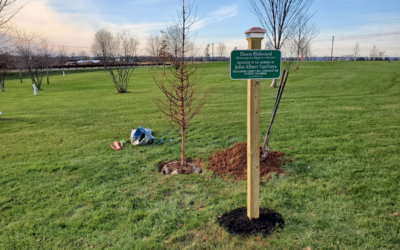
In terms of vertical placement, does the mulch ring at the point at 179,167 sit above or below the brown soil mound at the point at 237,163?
below

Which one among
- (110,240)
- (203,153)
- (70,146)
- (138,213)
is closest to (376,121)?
(203,153)

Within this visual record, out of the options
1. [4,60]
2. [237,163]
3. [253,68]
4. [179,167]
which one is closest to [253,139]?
[253,68]

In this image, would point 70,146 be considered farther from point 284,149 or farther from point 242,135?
point 284,149

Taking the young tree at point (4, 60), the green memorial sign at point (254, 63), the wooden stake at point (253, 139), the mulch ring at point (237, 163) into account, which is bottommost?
the mulch ring at point (237, 163)

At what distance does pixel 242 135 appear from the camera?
23.7ft

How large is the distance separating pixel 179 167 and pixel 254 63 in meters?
3.05

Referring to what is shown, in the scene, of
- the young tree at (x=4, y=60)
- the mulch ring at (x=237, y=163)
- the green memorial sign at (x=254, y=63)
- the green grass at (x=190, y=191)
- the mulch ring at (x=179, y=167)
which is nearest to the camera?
the green memorial sign at (x=254, y=63)

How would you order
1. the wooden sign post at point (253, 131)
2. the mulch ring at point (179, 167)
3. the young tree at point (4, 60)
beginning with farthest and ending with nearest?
the young tree at point (4, 60), the mulch ring at point (179, 167), the wooden sign post at point (253, 131)

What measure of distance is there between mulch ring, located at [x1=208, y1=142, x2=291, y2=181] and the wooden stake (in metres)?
1.36

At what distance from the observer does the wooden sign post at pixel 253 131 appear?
2961 mm

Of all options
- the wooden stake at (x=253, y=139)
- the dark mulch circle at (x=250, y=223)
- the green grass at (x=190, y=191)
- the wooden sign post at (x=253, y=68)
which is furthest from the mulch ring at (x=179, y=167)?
the wooden sign post at (x=253, y=68)

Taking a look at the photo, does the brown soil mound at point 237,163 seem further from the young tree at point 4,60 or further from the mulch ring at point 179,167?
the young tree at point 4,60

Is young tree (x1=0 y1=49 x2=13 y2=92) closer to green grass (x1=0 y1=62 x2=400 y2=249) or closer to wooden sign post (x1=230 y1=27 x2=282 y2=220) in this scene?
green grass (x1=0 y1=62 x2=400 y2=249)

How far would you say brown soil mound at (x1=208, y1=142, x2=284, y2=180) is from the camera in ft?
16.0
